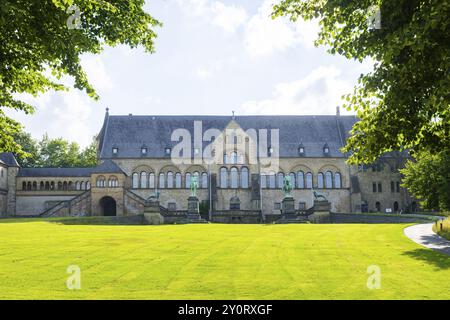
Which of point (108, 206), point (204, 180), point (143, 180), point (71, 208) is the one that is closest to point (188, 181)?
point (204, 180)

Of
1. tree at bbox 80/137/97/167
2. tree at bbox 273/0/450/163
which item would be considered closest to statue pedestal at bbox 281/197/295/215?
tree at bbox 273/0/450/163

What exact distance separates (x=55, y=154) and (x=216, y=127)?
3295 centimetres

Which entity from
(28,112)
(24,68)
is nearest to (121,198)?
(28,112)

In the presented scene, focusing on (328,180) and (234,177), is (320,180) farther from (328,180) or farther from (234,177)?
(234,177)

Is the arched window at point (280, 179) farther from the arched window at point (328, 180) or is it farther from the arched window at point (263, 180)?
the arched window at point (328, 180)

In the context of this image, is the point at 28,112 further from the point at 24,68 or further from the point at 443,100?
the point at 443,100

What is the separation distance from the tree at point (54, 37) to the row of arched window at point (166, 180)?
4025 centimetres

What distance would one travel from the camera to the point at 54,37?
11555mm

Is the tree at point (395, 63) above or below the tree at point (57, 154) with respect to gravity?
below

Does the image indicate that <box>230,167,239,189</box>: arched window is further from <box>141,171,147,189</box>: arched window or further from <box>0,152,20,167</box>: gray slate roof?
<box>0,152,20,167</box>: gray slate roof

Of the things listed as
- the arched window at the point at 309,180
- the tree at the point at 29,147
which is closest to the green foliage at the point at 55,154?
the tree at the point at 29,147

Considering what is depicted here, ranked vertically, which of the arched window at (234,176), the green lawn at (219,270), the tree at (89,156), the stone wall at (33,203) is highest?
the tree at (89,156)

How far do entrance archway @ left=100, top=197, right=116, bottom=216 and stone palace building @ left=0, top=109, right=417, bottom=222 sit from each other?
0.45ft

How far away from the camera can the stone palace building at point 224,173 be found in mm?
58031
